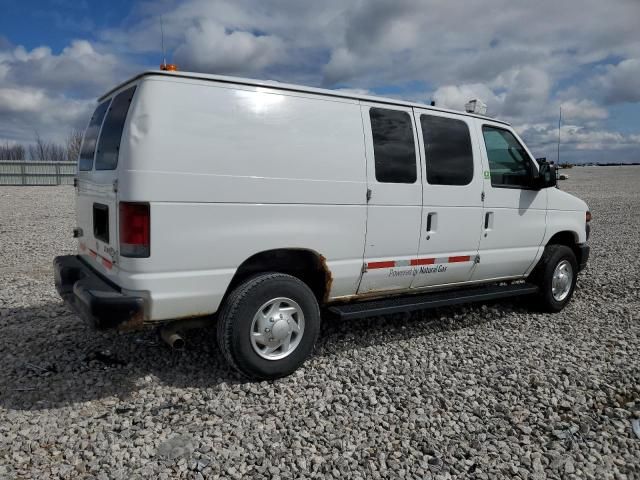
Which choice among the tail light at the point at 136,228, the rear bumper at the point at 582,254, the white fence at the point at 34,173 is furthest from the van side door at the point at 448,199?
the white fence at the point at 34,173

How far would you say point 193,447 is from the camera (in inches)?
127

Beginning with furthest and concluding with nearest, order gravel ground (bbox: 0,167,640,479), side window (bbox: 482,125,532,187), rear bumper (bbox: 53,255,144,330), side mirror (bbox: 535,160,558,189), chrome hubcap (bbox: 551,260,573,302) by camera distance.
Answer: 1. chrome hubcap (bbox: 551,260,573,302)
2. side mirror (bbox: 535,160,558,189)
3. side window (bbox: 482,125,532,187)
4. rear bumper (bbox: 53,255,144,330)
5. gravel ground (bbox: 0,167,640,479)

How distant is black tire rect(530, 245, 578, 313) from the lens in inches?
239

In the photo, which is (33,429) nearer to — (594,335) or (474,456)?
(474,456)

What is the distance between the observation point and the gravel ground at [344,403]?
3.11 metres

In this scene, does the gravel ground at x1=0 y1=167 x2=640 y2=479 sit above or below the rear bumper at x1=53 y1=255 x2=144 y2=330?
below

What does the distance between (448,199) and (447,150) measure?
0.48 metres

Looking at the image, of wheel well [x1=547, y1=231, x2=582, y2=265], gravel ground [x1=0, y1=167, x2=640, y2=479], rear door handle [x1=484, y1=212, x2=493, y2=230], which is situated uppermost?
rear door handle [x1=484, y1=212, x2=493, y2=230]

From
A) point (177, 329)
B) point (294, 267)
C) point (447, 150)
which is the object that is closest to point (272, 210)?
point (294, 267)

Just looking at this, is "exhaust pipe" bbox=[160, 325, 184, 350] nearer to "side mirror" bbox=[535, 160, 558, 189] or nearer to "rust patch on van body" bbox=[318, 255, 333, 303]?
"rust patch on van body" bbox=[318, 255, 333, 303]

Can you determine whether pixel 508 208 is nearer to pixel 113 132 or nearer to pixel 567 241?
pixel 567 241

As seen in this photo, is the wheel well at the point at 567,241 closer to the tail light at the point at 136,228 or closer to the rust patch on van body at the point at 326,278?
the rust patch on van body at the point at 326,278

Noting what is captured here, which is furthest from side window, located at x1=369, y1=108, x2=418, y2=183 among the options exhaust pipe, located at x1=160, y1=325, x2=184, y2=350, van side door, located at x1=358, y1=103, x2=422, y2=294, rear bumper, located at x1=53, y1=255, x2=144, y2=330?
rear bumper, located at x1=53, y1=255, x2=144, y2=330

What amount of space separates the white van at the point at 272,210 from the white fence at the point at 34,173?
27.9 meters
